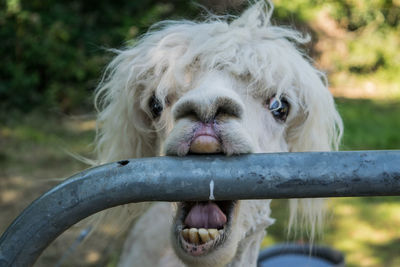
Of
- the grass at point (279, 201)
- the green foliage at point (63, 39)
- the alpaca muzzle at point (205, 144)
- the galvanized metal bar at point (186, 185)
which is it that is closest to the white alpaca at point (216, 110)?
the alpaca muzzle at point (205, 144)

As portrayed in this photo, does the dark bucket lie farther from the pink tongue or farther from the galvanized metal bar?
the galvanized metal bar

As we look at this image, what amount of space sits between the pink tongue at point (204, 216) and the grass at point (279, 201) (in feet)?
4.71

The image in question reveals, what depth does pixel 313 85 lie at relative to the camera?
6.58 feet

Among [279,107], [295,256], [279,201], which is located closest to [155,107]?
[279,107]

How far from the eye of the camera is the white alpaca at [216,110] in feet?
4.45

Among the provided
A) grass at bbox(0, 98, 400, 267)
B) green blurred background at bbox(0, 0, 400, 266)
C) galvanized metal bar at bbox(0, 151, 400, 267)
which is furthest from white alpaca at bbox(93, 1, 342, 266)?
green blurred background at bbox(0, 0, 400, 266)

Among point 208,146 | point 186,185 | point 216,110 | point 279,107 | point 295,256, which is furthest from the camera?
point 295,256

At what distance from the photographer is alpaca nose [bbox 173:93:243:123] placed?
4.33ft

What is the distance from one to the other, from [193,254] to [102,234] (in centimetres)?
337

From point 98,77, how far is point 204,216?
432 cm

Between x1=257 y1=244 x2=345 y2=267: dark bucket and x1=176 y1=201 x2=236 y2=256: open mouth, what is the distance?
1685mm

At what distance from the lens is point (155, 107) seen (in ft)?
6.41

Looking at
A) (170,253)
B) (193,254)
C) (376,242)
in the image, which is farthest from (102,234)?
(193,254)

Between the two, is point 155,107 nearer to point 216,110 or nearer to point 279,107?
point 279,107
